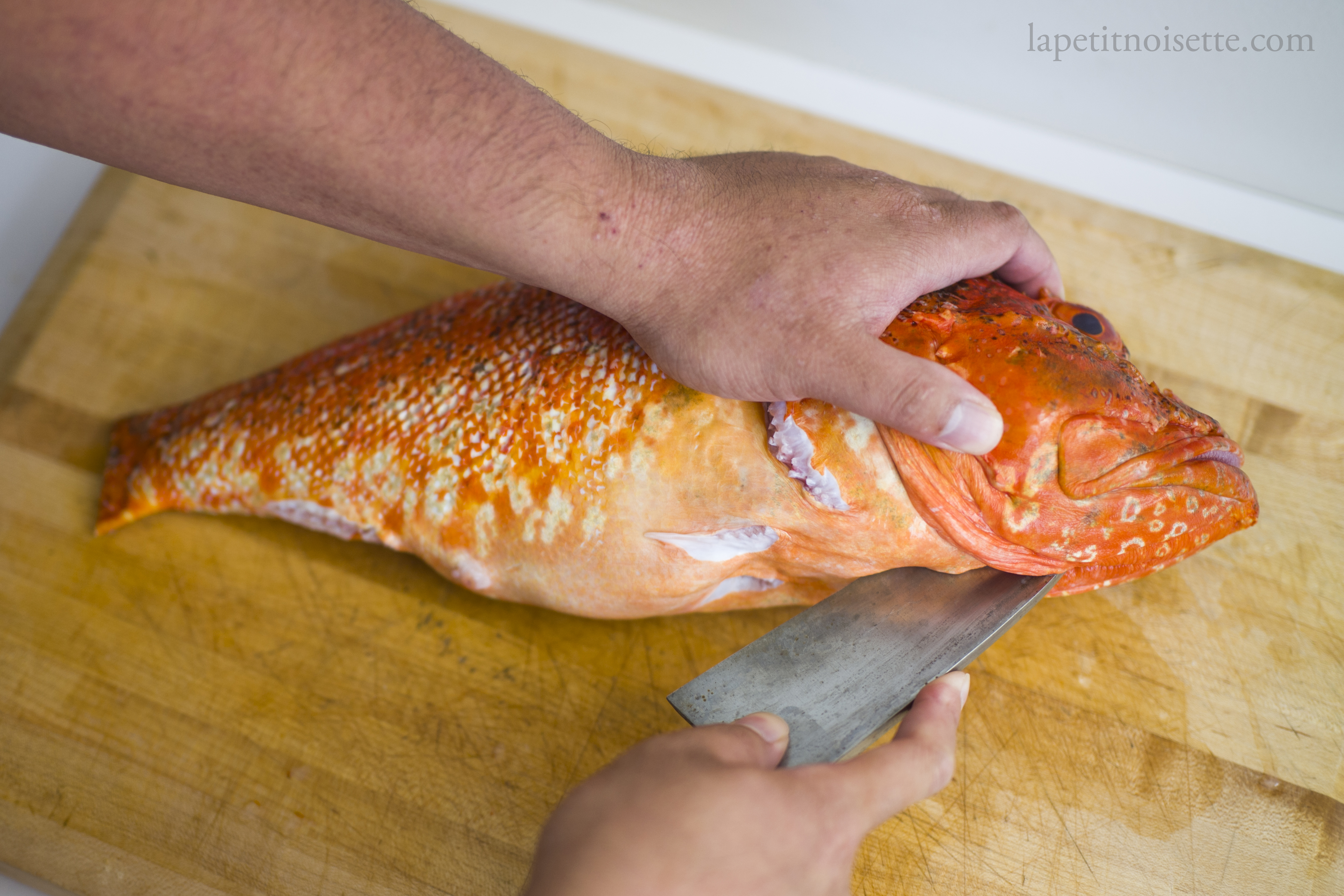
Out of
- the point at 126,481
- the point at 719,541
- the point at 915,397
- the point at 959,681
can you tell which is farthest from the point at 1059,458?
the point at 126,481

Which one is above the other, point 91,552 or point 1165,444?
point 1165,444

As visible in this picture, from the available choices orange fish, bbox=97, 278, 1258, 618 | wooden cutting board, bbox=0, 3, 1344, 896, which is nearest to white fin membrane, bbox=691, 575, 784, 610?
orange fish, bbox=97, 278, 1258, 618

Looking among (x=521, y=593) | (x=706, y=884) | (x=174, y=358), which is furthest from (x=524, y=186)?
(x=174, y=358)

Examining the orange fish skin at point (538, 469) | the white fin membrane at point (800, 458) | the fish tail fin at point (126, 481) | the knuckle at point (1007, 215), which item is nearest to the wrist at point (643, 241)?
the orange fish skin at point (538, 469)

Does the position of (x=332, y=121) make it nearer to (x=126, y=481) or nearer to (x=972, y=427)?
(x=972, y=427)

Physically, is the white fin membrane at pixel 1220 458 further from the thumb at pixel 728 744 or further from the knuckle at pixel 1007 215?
the thumb at pixel 728 744

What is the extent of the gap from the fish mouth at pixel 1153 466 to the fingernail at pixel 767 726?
0.68m

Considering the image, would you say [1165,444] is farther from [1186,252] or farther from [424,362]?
[424,362]

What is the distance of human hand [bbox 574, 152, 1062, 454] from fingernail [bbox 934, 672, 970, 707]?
0.41 meters

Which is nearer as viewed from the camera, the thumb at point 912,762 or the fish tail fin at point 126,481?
the thumb at point 912,762

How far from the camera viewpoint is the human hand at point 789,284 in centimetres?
142

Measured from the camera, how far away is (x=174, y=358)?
238 centimetres

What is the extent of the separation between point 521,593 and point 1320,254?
2.38m

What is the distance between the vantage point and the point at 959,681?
1.49 m
